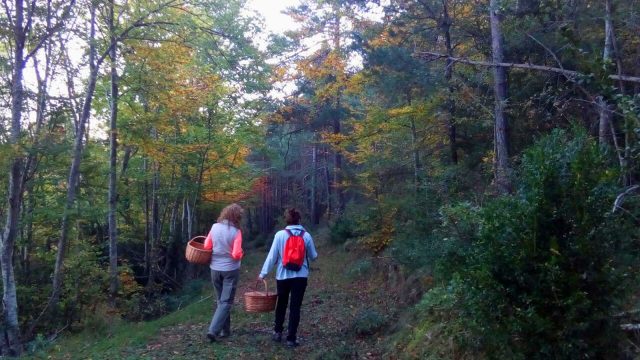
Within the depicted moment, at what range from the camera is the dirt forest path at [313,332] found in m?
6.99

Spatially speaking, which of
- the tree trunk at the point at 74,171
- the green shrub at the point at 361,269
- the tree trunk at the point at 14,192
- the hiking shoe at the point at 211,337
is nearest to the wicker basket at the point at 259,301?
the hiking shoe at the point at 211,337

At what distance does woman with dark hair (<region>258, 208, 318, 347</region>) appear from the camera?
287 inches

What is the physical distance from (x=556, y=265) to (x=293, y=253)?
162 inches

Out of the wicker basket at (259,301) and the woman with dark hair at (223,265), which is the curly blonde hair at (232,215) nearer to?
the woman with dark hair at (223,265)

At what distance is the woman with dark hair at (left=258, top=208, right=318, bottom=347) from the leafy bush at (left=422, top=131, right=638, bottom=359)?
3480 millimetres

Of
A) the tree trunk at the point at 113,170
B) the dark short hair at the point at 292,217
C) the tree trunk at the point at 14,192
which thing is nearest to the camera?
the dark short hair at the point at 292,217

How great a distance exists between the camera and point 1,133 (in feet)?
33.6

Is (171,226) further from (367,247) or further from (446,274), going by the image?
(446,274)

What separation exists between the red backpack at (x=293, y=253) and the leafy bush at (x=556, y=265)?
134 inches

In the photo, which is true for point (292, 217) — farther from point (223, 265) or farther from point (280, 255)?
point (223, 265)

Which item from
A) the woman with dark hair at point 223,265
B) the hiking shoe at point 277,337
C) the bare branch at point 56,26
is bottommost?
the hiking shoe at point 277,337

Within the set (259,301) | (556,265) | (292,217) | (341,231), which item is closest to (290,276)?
(259,301)

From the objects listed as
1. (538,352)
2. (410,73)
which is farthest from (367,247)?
(538,352)

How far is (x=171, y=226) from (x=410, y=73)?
14.2 metres
